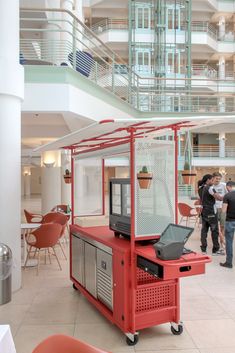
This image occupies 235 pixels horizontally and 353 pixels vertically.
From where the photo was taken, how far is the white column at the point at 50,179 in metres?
9.48

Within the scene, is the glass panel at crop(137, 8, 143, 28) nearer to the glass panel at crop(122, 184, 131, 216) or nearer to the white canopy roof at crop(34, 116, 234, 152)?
the white canopy roof at crop(34, 116, 234, 152)

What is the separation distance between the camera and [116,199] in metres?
3.93

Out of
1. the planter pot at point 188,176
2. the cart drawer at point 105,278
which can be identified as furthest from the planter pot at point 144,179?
the cart drawer at point 105,278

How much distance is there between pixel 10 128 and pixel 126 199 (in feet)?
6.37

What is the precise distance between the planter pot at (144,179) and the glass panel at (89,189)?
209cm

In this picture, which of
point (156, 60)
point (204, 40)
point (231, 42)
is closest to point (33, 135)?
point (156, 60)

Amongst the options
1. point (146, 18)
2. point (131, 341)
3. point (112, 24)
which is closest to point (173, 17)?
point (146, 18)

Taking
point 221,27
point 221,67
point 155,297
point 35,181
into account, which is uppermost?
point 221,27

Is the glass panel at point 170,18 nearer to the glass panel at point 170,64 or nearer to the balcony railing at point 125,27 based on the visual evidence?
the glass panel at point 170,64

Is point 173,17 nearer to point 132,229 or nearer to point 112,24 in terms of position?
point 112,24

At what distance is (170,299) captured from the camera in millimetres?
3377

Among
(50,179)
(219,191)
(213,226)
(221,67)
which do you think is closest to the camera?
(213,226)

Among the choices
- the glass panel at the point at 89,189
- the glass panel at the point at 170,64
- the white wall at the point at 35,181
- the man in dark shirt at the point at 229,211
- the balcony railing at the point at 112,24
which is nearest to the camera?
the man in dark shirt at the point at 229,211

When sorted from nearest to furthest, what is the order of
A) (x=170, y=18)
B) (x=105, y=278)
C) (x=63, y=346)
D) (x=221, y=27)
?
(x=63, y=346), (x=105, y=278), (x=170, y=18), (x=221, y=27)
